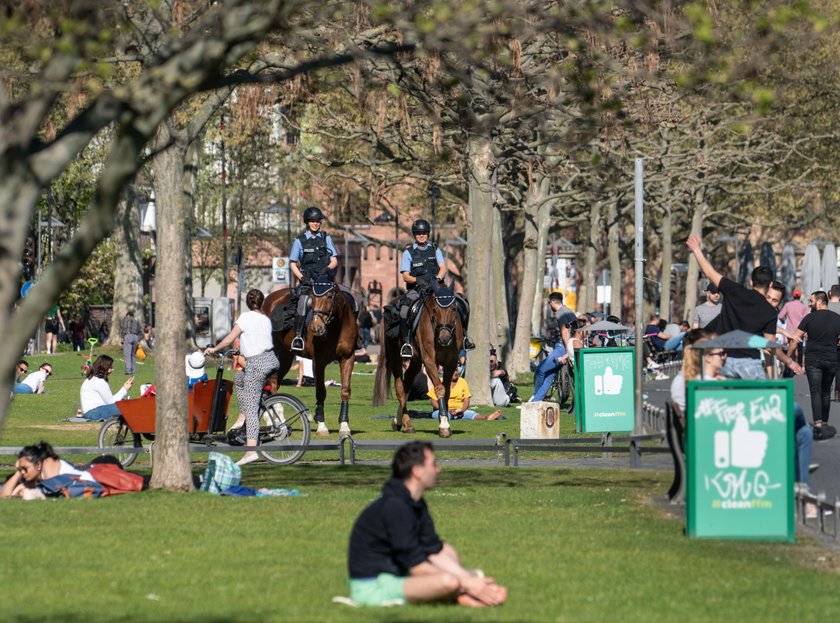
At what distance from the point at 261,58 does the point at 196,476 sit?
5.39 m

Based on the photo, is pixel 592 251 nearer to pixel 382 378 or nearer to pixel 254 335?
pixel 382 378

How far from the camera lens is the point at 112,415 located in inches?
920

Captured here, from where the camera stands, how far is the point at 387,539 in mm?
11148

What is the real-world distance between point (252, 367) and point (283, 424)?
2.79 feet

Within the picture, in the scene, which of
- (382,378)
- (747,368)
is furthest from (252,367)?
(382,378)

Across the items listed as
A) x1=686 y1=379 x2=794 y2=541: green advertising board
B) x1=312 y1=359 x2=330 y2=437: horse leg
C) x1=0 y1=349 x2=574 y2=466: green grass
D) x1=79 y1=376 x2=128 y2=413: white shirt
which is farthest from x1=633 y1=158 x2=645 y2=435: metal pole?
x1=686 y1=379 x2=794 y2=541: green advertising board

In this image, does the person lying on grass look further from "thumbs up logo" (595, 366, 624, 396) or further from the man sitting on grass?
the man sitting on grass

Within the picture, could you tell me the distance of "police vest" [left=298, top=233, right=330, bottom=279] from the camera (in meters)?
26.4

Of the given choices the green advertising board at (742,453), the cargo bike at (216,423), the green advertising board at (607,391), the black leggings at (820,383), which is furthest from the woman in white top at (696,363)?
the black leggings at (820,383)

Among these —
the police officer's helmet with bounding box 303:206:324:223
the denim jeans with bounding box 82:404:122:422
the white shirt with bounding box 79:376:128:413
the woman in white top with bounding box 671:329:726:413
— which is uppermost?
the police officer's helmet with bounding box 303:206:324:223

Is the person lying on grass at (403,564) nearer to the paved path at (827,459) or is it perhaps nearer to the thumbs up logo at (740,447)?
the thumbs up logo at (740,447)

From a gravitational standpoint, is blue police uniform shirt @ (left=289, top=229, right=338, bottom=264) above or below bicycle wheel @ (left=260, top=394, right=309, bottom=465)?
above

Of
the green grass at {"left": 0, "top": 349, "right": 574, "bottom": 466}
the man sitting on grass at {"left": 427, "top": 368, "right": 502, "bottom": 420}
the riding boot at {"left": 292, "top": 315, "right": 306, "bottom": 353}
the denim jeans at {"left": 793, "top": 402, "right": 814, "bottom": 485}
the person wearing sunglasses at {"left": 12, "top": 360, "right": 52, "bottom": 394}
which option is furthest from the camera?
the person wearing sunglasses at {"left": 12, "top": 360, "right": 52, "bottom": 394}

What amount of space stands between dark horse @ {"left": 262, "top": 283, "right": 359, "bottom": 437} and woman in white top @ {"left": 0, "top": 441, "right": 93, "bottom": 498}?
330 inches
